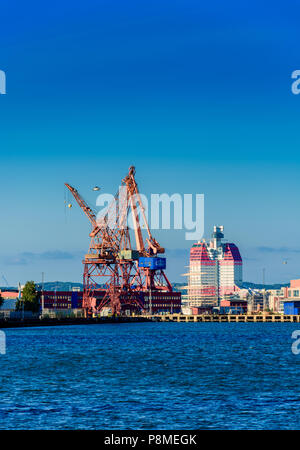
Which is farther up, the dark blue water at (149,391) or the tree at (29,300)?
the tree at (29,300)

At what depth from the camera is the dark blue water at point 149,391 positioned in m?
31.9

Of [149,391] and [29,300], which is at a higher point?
[29,300]

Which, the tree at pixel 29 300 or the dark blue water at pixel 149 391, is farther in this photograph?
the tree at pixel 29 300

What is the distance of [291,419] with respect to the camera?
32.2m

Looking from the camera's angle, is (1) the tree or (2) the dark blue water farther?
(1) the tree

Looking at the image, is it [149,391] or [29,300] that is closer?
[149,391]

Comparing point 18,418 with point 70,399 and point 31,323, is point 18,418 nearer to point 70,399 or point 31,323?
point 70,399

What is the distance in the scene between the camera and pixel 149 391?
1667 inches

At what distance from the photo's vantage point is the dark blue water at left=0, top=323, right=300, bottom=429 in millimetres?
31875

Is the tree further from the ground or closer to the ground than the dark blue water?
further from the ground

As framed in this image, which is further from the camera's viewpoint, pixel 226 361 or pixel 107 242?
pixel 107 242
